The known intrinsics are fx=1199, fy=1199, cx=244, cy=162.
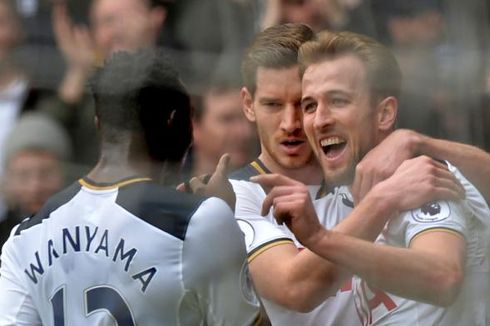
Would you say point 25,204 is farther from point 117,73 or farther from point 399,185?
point 399,185

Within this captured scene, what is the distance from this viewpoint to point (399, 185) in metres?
2.10

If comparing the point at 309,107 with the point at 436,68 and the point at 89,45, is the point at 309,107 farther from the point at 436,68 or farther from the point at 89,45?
the point at 89,45

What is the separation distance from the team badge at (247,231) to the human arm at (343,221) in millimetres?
80

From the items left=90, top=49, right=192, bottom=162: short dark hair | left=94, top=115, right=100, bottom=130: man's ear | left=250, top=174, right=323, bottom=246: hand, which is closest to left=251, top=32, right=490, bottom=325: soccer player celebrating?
left=250, top=174, right=323, bottom=246: hand

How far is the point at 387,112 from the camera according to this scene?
7.28ft

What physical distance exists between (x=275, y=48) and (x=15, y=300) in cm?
71

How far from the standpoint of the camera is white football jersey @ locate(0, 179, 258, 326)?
204 cm

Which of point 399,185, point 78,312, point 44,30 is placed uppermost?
point 44,30

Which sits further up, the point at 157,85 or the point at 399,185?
the point at 157,85

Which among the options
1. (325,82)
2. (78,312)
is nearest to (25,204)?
(78,312)

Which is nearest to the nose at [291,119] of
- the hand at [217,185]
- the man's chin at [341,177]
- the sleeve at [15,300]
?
the man's chin at [341,177]

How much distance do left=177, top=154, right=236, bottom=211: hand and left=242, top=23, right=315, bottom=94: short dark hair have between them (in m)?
0.27

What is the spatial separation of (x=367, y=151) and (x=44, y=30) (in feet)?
2.11

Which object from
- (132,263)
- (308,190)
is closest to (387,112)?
(308,190)
